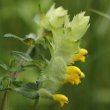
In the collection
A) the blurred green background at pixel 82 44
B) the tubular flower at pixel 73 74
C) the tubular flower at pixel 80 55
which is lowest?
the tubular flower at pixel 73 74

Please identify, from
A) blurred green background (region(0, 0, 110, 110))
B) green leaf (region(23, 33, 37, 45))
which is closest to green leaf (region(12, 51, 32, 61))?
green leaf (region(23, 33, 37, 45))

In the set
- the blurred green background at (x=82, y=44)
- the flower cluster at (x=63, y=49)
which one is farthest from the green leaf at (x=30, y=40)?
the blurred green background at (x=82, y=44)

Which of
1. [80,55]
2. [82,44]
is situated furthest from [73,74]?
[82,44]

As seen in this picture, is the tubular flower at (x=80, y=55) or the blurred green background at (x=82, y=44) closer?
the tubular flower at (x=80, y=55)

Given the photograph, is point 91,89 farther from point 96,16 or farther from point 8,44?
point 8,44

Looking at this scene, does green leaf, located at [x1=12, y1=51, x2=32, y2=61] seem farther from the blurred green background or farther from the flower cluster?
the blurred green background

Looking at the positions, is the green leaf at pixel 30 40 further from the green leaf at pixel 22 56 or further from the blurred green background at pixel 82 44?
the blurred green background at pixel 82 44
